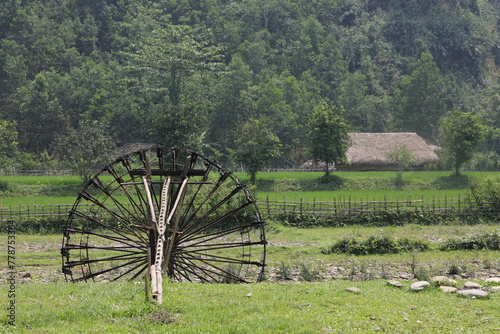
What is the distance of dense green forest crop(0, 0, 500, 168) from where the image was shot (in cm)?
7544

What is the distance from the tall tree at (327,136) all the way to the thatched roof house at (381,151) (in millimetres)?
6998

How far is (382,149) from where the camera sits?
225 ft

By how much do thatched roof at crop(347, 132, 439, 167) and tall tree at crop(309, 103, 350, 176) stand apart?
6998mm

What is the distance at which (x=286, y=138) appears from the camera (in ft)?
263

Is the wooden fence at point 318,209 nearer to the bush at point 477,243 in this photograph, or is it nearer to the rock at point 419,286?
the bush at point 477,243

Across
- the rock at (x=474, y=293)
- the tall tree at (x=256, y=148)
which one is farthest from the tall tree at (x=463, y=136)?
the rock at (x=474, y=293)

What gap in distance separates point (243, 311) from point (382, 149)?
178ft

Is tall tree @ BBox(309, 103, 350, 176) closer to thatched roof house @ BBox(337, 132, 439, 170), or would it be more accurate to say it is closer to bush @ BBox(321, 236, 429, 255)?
thatched roof house @ BBox(337, 132, 439, 170)

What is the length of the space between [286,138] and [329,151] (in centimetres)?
2263

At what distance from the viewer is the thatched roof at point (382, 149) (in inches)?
2633

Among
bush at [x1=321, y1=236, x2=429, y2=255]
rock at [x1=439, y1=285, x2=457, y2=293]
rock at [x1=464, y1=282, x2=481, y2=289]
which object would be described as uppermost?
rock at [x1=439, y1=285, x2=457, y2=293]

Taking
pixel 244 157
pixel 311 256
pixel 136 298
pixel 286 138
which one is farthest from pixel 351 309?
pixel 286 138

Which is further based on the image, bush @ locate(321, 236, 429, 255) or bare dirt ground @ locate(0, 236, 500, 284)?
bush @ locate(321, 236, 429, 255)

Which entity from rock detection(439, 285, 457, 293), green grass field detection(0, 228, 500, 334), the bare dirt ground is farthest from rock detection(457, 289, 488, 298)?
the bare dirt ground
